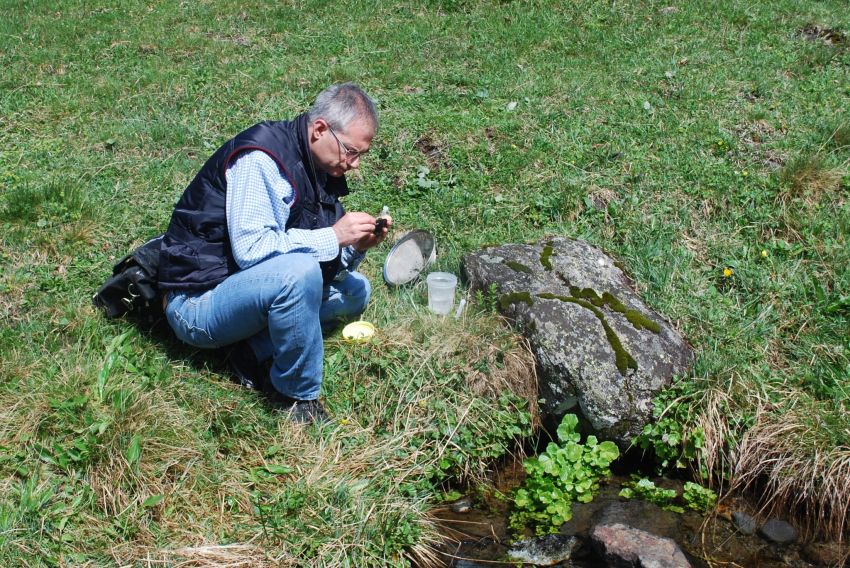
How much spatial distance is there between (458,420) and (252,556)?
4.39 feet

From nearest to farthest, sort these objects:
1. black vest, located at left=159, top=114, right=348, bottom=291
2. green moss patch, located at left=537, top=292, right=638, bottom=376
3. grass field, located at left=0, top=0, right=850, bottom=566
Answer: grass field, located at left=0, top=0, right=850, bottom=566 < black vest, located at left=159, top=114, right=348, bottom=291 < green moss patch, located at left=537, top=292, right=638, bottom=376

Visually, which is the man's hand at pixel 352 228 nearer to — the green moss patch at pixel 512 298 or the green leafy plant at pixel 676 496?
the green moss patch at pixel 512 298

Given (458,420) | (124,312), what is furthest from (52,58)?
(458,420)

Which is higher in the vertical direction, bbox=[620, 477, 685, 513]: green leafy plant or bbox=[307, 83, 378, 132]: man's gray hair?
bbox=[307, 83, 378, 132]: man's gray hair

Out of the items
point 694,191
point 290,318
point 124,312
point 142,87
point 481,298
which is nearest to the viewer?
point 290,318

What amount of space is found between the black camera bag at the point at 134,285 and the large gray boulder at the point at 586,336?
1930 mm

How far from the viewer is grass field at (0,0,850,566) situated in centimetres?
335

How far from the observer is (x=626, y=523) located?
3.83 meters

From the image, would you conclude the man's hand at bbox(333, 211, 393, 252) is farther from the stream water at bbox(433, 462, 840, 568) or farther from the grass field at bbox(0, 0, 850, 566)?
the stream water at bbox(433, 462, 840, 568)

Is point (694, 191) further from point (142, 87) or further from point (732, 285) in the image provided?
point (142, 87)

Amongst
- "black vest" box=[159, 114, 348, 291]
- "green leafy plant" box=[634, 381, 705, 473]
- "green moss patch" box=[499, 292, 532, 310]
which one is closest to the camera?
"black vest" box=[159, 114, 348, 291]

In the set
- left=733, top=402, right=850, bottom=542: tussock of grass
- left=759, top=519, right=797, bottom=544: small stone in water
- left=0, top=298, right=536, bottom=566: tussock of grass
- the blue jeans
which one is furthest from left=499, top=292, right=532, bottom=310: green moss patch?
left=759, top=519, right=797, bottom=544: small stone in water

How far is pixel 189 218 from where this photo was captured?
357 centimetres

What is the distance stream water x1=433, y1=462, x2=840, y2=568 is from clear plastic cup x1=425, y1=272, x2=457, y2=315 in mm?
1109
